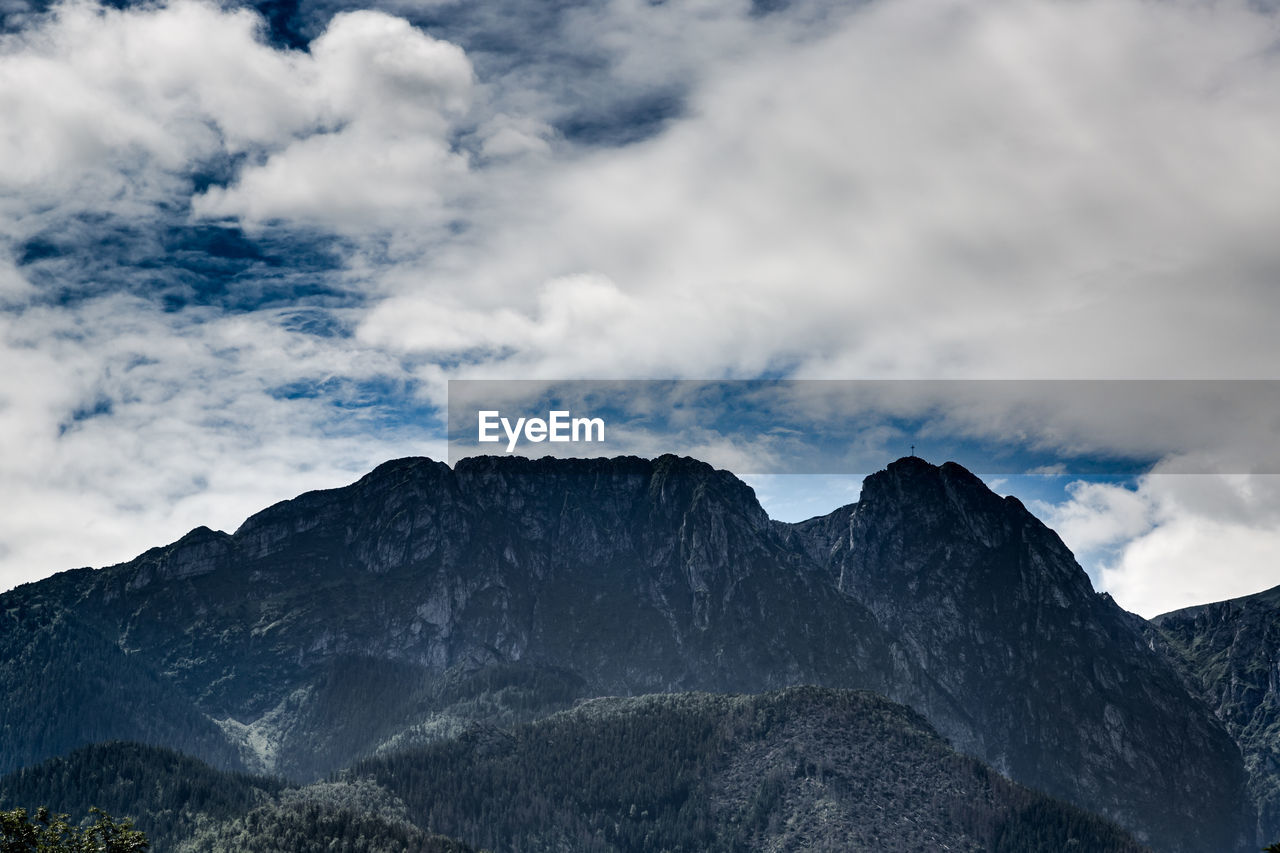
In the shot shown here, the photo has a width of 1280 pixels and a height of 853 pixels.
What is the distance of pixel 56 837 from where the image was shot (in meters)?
170

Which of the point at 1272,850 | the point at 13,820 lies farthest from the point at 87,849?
the point at 1272,850

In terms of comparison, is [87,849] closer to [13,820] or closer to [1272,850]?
[13,820]

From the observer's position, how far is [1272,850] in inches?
5438

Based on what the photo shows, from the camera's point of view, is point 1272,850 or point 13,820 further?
point 13,820

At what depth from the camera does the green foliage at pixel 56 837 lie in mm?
163375

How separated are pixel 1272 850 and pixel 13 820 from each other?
164 metres

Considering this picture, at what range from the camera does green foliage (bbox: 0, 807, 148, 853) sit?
6432 inches

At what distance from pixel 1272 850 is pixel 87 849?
511 ft

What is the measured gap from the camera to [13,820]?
164 m

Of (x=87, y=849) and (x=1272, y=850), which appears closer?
(x=1272, y=850)
